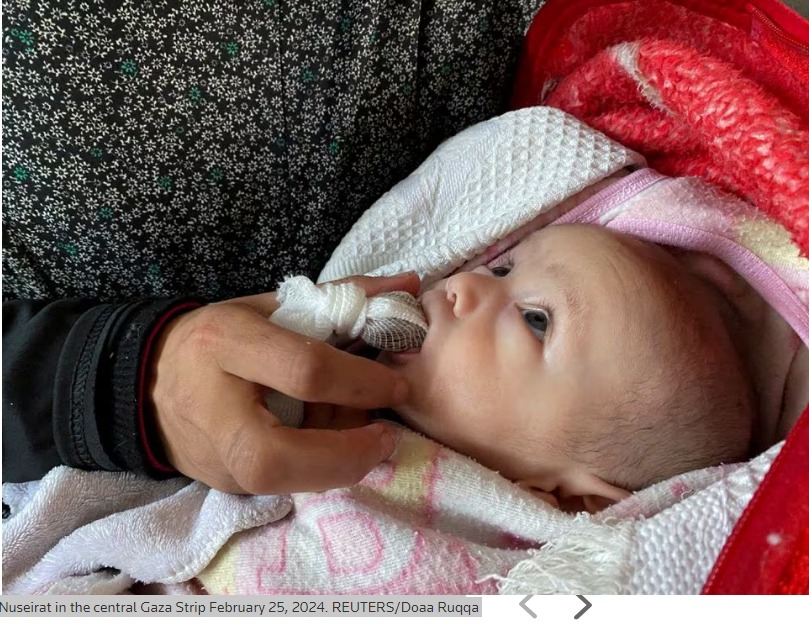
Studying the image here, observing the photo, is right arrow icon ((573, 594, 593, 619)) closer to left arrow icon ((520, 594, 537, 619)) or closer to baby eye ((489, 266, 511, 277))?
left arrow icon ((520, 594, 537, 619))

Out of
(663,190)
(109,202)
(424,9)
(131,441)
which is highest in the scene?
(424,9)

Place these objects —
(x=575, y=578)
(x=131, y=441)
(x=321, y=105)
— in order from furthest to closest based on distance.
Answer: (x=321, y=105), (x=131, y=441), (x=575, y=578)

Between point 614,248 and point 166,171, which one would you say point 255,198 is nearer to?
point 166,171

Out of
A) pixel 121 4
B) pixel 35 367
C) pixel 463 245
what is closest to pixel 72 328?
pixel 35 367

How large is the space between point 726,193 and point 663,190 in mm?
78

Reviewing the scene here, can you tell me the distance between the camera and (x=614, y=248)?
700 millimetres

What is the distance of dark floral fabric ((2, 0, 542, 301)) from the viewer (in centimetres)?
64

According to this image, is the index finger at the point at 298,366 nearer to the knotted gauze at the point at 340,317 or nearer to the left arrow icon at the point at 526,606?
the knotted gauze at the point at 340,317

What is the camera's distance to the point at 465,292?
0.69m

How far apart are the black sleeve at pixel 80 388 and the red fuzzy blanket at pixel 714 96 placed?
1.71 ft

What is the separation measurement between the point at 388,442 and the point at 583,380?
7.7 inches

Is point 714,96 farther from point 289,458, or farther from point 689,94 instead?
point 289,458

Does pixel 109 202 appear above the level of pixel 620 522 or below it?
above

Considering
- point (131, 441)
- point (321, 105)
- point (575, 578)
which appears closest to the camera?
point (575, 578)
